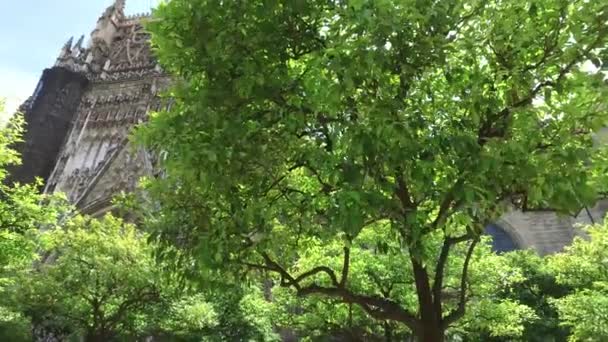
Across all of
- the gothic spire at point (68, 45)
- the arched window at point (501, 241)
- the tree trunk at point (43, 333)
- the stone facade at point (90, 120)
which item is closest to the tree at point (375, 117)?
the tree trunk at point (43, 333)

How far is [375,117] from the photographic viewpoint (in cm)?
546

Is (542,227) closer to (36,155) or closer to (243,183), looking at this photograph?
(243,183)

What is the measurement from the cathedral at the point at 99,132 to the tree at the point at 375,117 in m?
23.4

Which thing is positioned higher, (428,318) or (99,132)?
(99,132)

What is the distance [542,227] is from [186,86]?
84.4 ft

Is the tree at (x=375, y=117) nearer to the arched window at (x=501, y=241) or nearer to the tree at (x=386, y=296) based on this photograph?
the tree at (x=386, y=296)

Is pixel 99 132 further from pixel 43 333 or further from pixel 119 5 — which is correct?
pixel 43 333

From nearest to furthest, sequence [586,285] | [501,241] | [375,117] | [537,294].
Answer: [375,117], [586,285], [537,294], [501,241]

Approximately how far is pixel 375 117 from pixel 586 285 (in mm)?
15403

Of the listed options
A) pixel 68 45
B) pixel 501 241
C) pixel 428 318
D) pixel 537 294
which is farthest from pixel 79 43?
pixel 428 318

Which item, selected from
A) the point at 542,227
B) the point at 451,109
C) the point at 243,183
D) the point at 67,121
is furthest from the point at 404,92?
the point at 67,121

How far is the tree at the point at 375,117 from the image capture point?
5348mm

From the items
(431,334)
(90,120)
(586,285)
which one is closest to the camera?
(431,334)

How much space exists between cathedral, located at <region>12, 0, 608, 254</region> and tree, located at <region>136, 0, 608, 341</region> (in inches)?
922
